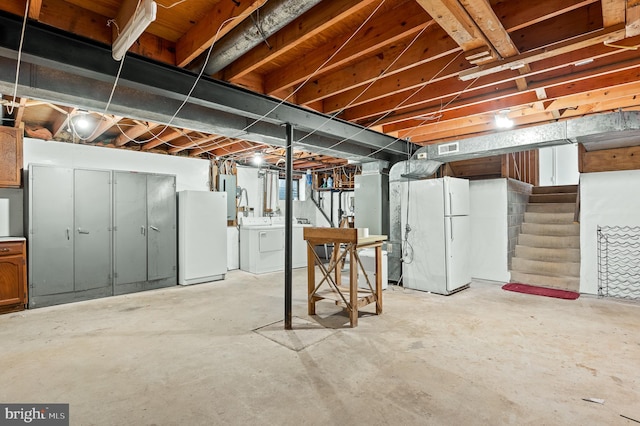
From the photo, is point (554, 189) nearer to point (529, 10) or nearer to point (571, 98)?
point (571, 98)

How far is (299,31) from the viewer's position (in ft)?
6.80

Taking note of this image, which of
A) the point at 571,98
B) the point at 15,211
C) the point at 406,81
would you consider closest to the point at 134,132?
the point at 15,211

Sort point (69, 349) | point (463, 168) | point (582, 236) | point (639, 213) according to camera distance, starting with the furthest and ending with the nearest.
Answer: point (463, 168) < point (582, 236) < point (639, 213) < point (69, 349)

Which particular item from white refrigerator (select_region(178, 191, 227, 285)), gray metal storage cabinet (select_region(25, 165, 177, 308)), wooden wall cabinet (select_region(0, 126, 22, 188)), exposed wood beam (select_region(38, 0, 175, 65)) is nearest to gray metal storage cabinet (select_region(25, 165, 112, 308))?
gray metal storage cabinet (select_region(25, 165, 177, 308))

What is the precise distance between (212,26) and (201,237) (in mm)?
3872

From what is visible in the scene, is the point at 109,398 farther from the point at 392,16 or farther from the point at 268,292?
the point at 392,16

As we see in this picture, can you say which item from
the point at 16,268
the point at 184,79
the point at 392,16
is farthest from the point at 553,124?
the point at 16,268

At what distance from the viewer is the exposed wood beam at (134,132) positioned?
412 centimetres

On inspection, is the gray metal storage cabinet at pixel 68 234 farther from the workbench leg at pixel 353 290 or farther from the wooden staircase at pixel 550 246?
the wooden staircase at pixel 550 246

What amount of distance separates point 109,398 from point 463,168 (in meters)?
7.03

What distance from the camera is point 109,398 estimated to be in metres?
2.02

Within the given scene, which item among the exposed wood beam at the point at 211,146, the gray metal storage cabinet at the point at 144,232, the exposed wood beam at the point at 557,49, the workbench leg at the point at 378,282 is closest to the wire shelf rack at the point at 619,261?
the workbench leg at the point at 378,282

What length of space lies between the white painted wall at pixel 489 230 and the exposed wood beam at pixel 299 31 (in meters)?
4.34

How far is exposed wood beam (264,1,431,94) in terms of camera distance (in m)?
1.99
